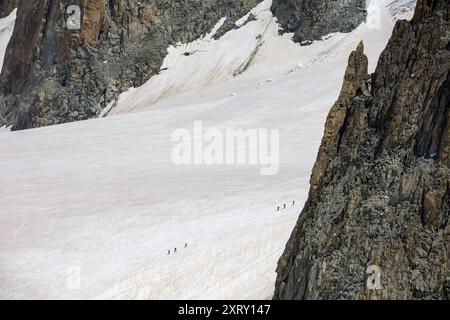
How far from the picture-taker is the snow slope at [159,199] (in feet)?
96.1

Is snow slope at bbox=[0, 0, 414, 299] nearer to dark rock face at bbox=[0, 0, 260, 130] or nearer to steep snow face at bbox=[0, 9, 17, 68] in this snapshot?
dark rock face at bbox=[0, 0, 260, 130]

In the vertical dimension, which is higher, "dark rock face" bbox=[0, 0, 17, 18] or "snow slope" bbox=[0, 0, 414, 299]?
"dark rock face" bbox=[0, 0, 17, 18]

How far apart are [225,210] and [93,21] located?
58335 millimetres

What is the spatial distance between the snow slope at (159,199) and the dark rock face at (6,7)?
70.8m

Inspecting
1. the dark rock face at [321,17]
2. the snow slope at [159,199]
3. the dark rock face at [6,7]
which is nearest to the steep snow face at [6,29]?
the dark rock face at [6,7]

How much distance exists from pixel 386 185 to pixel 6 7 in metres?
127

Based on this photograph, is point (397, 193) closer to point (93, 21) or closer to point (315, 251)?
point (315, 251)

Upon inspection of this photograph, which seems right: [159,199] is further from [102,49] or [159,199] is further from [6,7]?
[6,7]

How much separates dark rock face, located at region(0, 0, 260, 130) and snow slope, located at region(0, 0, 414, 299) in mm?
13108

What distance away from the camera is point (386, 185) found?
1905 centimetres

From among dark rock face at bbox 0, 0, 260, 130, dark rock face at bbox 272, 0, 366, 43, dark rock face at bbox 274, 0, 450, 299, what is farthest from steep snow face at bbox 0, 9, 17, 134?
dark rock face at bbox 274, 0, 450, 299

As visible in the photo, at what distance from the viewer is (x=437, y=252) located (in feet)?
56.0

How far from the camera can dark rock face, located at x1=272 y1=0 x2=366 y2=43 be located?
80250mm

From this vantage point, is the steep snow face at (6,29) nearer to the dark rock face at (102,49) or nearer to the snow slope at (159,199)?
the dark rock face at (102,49)
